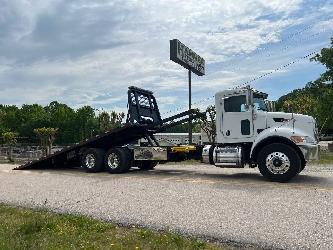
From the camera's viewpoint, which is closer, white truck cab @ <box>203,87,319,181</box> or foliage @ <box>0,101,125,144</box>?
white truck cab @ <box>203,87,319,181</box>

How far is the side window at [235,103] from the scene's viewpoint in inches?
462

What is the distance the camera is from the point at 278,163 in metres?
10.5

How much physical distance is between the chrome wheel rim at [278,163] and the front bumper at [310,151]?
0.53m

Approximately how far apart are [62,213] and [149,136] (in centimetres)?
723

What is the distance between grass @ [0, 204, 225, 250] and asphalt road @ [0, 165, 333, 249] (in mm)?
493

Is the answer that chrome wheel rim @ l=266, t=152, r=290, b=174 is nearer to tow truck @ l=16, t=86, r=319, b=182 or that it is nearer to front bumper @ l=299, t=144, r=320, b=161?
tow truck @ l=16, t=86, r=319, b=182

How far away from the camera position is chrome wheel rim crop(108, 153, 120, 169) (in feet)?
45.4

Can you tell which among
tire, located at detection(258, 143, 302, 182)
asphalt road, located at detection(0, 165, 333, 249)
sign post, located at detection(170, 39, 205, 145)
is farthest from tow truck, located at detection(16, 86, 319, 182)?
sign post, located at detection(170, 39, 205, 145)

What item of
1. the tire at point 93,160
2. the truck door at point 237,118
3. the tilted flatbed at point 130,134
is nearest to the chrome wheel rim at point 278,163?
the truck door at point 237,118

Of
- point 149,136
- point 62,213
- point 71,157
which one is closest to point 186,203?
point 62,213

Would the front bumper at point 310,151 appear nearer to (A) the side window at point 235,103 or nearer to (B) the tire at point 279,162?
(B) the tire at point 279,162

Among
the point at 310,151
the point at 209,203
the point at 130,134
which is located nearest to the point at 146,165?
the point at 130,134

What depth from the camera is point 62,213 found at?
7547mm

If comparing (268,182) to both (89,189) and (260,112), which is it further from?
(89,189)
